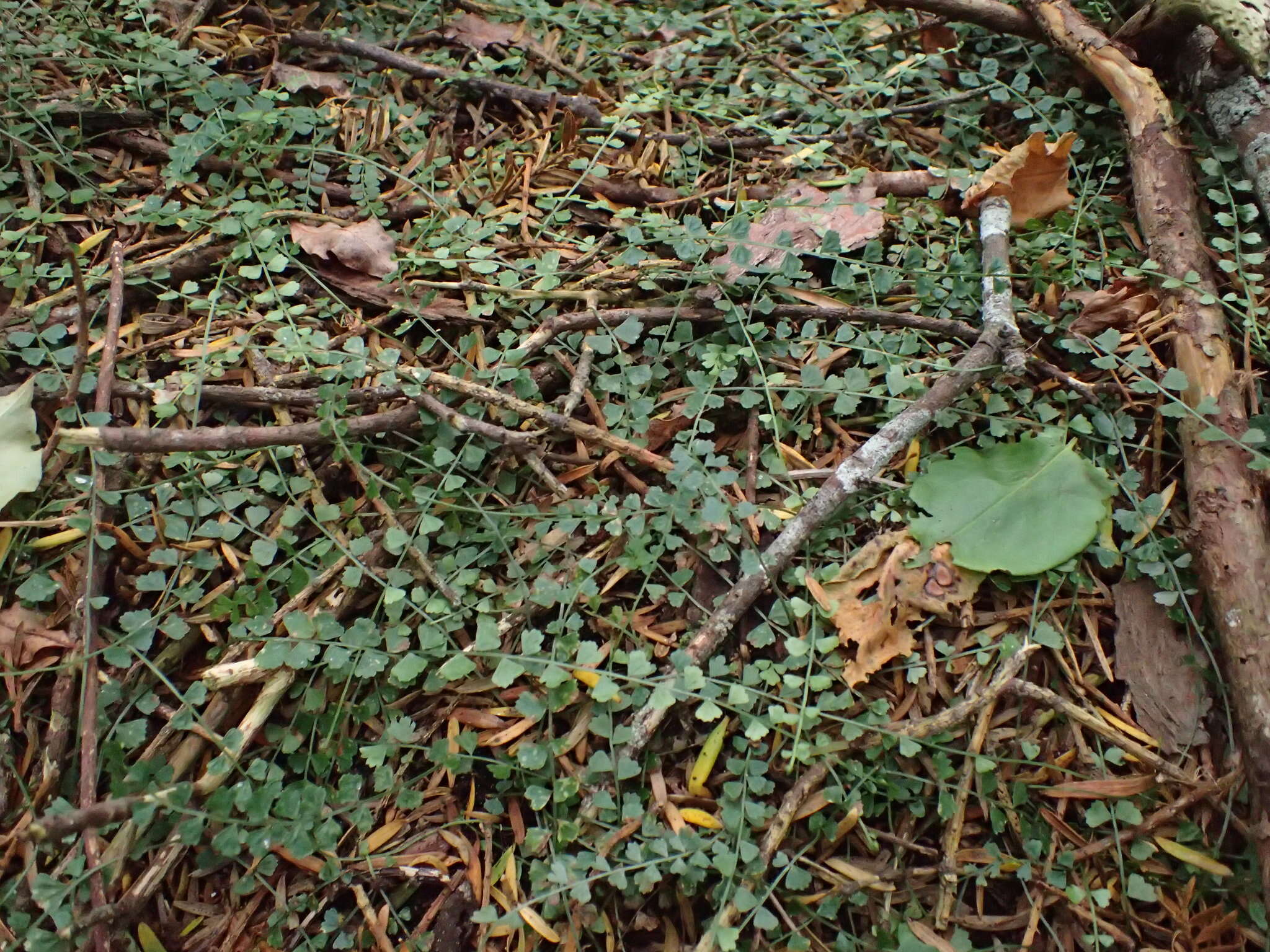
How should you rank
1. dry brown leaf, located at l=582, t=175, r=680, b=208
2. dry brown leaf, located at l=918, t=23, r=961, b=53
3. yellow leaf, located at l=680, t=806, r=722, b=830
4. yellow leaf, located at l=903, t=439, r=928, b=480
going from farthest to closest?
dry brown leaf, located at l=918, t=23, r=961, b=53 < dry brown leaf, located at l=582, t=175, r=680, b=208 < yellow leaf, located at l=903, t=439, r=928, b=480 < yellow leaf, located at l=680, t=806, r=722, b=830

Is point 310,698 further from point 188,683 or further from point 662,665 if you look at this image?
point 662,665

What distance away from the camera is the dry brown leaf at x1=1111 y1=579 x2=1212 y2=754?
5.07 ft

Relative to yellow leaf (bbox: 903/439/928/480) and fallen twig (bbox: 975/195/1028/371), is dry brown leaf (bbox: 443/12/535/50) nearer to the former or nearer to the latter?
fallen twig (bbox: 975/195/1028/371)

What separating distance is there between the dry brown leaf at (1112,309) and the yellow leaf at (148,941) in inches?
84.1

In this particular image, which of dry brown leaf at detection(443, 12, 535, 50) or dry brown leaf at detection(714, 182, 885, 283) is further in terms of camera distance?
dry brown leaf at detection(443, 12, 535, 50)

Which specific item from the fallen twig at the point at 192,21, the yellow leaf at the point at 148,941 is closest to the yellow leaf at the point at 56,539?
the yellow leaf at the point at 148,941

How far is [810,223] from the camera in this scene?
2.10 m

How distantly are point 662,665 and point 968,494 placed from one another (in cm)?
70

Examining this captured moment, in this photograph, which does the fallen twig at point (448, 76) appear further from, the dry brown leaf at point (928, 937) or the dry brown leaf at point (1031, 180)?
the dry brown leaf at point (928, 937)

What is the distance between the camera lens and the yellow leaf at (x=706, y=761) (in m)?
1.50

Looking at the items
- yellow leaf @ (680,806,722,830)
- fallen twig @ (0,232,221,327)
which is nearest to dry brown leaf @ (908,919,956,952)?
yellow leaf @ (680,806,722,830)

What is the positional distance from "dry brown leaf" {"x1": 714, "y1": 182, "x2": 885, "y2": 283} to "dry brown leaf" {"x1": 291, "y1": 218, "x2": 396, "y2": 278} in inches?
31.7

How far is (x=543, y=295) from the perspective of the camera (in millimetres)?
1961

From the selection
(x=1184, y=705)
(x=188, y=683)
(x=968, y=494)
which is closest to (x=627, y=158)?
(x=968, y=494)
